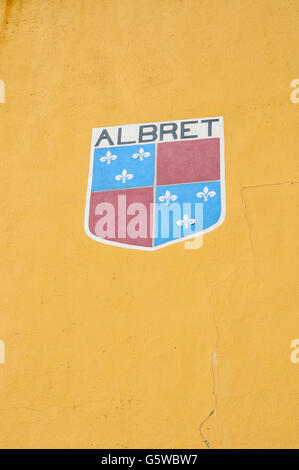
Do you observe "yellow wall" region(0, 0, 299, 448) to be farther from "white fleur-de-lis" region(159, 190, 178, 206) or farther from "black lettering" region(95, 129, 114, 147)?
"white fleur-de-lis" region(159, 190, 178, 206)

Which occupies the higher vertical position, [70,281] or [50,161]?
[50,161]

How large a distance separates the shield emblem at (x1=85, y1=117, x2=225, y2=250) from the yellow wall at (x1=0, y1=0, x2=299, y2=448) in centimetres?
7

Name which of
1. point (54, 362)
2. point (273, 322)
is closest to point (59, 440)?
point (54, 362)

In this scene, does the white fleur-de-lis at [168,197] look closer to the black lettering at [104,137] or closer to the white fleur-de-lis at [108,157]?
the white fleur-de-lis at [108,157]

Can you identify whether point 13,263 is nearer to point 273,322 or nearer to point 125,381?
point 125,381

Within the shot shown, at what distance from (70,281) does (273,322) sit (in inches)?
46.1

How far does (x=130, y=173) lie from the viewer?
450 cm

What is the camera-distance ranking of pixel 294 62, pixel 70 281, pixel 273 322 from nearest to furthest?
1. pixel 273 322
2. pixel 70 281
3. pixel 294 62

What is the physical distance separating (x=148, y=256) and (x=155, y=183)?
46 centimetres

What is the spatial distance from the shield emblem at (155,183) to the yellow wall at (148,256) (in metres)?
0.07

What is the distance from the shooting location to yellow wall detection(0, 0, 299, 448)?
12.7 feet

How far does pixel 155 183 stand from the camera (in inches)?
174

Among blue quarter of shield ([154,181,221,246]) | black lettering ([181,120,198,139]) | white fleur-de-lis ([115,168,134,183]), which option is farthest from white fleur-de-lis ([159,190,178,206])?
black lettering ([181,120,198,139])

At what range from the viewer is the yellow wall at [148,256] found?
3867mm
